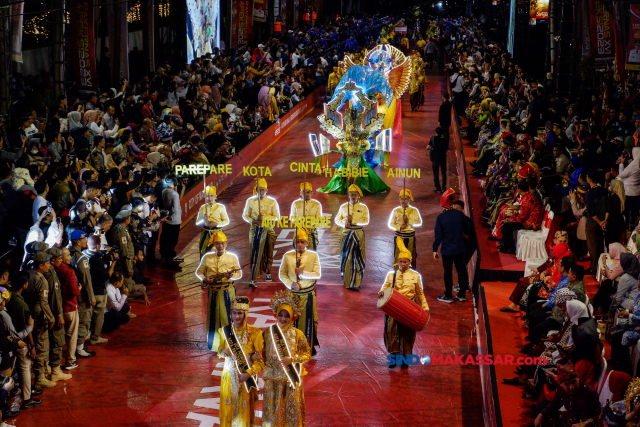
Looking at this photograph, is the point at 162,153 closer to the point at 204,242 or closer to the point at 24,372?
the point at 204,242

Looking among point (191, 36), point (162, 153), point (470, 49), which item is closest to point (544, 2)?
point (470, 49)

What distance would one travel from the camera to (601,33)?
17.2 metres

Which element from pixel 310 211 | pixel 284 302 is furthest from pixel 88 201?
pixel 284 302

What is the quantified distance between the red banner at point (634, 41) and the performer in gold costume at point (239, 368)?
10855 mm

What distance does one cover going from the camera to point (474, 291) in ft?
38.0

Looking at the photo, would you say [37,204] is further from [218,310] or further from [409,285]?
[409,285]

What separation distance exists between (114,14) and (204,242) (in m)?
9.63

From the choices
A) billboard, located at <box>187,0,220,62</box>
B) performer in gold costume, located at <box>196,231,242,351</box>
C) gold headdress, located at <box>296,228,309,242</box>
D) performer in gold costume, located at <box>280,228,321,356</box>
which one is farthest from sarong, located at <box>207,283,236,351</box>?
billboard, located at <box>187,0,220,62</box>

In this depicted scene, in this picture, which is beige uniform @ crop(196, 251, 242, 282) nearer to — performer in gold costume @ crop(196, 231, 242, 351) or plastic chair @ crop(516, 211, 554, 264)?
performer in gold costume @ crop(196, 231, 242, 351)

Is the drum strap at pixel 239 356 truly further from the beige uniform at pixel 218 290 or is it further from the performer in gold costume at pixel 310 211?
the performer in gold costume at pixel 310 211

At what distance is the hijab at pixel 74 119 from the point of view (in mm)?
14469

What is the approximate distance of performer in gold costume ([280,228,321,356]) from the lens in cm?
922

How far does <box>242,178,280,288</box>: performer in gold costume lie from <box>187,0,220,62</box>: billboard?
1299cm

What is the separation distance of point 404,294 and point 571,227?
4.46m
